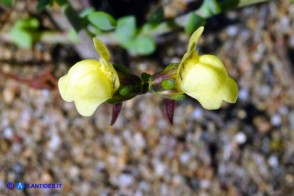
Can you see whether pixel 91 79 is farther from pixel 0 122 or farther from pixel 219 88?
pixel 0 122

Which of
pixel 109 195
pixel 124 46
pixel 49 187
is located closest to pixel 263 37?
pixel 124 46

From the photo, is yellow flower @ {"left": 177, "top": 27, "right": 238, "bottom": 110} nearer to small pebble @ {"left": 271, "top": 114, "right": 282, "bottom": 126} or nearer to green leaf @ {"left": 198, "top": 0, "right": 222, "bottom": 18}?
green leaf @ {"left": 198, "top": 0, "right": 222, "bottom": 18}

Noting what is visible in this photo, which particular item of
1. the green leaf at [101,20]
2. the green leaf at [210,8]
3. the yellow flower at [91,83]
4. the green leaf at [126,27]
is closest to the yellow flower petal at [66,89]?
the yellow flower at [91,83]

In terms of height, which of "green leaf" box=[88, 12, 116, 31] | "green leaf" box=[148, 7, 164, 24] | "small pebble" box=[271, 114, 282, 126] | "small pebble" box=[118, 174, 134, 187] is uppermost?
"green leaf" box=[148, 7, 164, 24]

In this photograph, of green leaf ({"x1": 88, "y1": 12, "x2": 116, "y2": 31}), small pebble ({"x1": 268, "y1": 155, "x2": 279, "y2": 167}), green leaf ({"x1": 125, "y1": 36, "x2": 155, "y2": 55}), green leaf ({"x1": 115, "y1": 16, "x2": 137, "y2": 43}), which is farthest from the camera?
small pebble ({"x1": 268, "y1": 155, "x2": 279, "y2": 167})

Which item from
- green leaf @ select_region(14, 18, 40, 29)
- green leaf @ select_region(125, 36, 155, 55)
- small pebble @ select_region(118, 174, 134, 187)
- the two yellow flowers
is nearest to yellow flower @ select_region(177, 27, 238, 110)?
the two yellow flowers

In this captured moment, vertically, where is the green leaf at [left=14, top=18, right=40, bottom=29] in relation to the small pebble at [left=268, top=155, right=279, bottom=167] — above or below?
above
